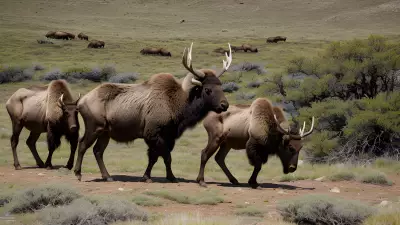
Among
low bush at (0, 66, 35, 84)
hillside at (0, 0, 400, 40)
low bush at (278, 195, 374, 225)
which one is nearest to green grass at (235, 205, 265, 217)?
low bush at (278, 195, 374, 225)

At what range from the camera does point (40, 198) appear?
996cm

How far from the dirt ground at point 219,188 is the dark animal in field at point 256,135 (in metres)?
0.57

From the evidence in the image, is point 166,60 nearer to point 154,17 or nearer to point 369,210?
point 369,210

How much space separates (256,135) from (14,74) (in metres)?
30.7

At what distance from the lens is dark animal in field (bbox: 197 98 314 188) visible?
13.6 m

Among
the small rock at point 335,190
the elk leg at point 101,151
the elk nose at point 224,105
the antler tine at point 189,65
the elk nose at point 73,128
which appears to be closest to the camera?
the antler tine at point 189,65

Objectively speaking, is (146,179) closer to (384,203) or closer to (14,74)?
(384,203)

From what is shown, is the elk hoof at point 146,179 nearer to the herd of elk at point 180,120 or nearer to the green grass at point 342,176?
the herd of elk at point 180,120

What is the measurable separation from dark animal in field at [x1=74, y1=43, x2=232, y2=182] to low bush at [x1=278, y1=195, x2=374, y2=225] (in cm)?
377

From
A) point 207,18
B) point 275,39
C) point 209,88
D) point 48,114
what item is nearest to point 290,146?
point 209,88

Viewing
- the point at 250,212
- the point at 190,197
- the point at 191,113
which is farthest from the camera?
the point at 191,113

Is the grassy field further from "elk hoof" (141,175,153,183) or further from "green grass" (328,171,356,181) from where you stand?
"elk hoof" (141,175,153,183)

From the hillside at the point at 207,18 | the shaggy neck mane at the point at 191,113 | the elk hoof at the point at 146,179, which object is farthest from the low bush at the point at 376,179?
the hillside at the point at 207,18

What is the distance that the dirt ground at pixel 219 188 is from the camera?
11.0 metres
